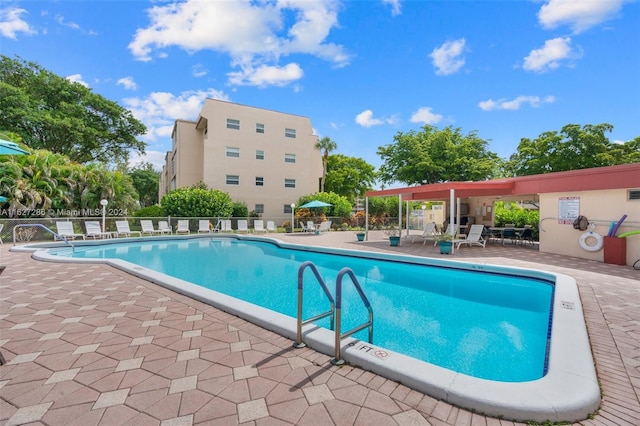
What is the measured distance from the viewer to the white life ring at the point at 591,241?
9.63 metres

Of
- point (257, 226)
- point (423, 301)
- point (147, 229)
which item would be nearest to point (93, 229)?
point (147, 229)

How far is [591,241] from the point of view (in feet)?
32.4

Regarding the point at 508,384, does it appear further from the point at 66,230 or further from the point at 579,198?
the point at 66,230

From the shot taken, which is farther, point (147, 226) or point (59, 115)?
point (59, 115)

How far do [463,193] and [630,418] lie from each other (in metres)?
13.4

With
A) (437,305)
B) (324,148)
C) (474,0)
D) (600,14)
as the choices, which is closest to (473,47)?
(474,0)

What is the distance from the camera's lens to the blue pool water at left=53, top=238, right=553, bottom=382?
404 cm

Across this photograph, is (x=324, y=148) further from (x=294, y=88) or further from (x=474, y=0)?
(x=474, y=0)

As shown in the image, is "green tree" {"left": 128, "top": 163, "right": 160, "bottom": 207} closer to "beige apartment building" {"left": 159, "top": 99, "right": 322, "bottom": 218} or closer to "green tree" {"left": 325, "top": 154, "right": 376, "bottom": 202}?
"beige apartment building" {"left": 159, "top": 99, "right": 322, "bottom": 218}

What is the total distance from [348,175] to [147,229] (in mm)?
26313

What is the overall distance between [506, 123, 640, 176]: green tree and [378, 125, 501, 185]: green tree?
319cm

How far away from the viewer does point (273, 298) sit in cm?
651

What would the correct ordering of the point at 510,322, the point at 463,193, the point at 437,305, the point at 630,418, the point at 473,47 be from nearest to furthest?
the point at 630,418 → the point at 510,322 → the point at 437,305 → the point at 473,47 → the point at 463,193

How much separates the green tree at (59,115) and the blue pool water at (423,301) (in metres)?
14.9
